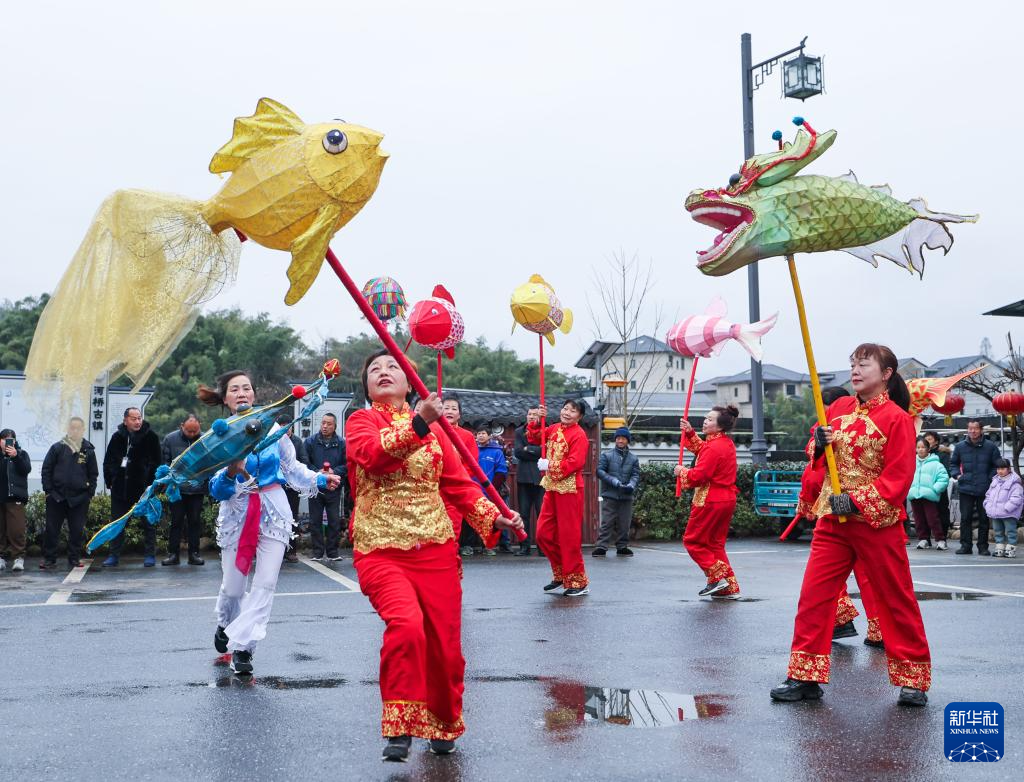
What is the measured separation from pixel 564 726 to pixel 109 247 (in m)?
2.92

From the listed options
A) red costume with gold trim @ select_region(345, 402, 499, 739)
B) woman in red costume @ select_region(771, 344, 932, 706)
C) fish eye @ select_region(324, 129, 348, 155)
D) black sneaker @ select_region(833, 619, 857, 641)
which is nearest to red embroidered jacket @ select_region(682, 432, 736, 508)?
black sneaker @ select_region(833, 619, 857, 641)

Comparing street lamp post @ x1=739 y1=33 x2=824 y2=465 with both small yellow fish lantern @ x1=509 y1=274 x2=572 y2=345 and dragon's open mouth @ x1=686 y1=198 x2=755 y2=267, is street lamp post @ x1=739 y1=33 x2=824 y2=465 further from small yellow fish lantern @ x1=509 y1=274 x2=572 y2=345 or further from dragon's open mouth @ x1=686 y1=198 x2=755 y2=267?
dragon's open mouth @ x1=686 y1=198 x2=755 y2=267

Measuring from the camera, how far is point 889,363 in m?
5.94

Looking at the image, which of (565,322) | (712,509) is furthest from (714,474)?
(565,322)

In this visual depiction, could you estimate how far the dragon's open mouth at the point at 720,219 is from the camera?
20.0 feet

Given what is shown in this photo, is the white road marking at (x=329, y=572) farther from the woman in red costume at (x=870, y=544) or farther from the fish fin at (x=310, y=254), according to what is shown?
the fish fin at (x=310, y=254)

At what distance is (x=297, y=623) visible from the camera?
27.1ft

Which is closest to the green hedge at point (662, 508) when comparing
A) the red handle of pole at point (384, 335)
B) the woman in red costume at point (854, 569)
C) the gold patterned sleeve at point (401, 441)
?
the woman in red costume at point (854, 569)

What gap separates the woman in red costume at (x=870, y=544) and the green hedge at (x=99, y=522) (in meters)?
9.65

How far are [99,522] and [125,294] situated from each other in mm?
9939

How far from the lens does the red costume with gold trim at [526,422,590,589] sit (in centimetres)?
998

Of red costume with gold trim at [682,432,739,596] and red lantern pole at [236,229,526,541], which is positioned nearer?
red lantern pole at [236,229,526,541]

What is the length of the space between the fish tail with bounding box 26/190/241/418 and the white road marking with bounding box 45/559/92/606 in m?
5.68

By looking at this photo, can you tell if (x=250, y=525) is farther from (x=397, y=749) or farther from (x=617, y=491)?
(x=617, y=491)
